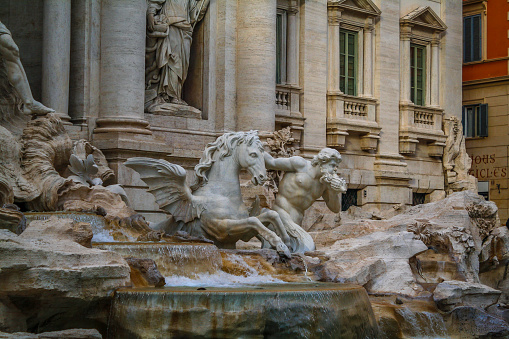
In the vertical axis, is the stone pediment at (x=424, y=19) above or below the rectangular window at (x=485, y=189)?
above

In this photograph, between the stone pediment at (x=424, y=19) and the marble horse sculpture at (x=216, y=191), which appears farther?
the stone pediment at (x=424, y=19)

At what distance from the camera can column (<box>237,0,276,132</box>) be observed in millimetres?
21469

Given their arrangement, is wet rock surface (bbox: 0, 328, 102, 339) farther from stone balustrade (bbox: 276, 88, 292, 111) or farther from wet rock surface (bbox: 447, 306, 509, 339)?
stone balustrade (bbox: 276, 88, 292, 111)

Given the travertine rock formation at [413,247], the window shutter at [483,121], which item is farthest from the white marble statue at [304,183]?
the window shutter at [483,121]

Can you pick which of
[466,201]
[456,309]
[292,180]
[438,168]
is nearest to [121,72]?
[292,180]

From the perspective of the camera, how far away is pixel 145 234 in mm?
14445

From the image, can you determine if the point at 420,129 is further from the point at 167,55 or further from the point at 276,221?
the point at 276,221

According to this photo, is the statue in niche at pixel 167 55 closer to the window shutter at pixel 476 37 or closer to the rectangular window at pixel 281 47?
the rectangular window at pixel 281 47

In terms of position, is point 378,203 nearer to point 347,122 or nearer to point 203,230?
point 347,122

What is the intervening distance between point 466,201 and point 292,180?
3.52m

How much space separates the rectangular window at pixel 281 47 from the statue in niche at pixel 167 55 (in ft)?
11.3

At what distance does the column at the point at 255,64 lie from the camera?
21469 mm


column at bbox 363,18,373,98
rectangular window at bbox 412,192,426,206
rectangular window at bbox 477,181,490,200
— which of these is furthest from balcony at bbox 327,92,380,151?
rectangular window at bbox 477,181,490,200

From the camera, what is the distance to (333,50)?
81.3 feet
